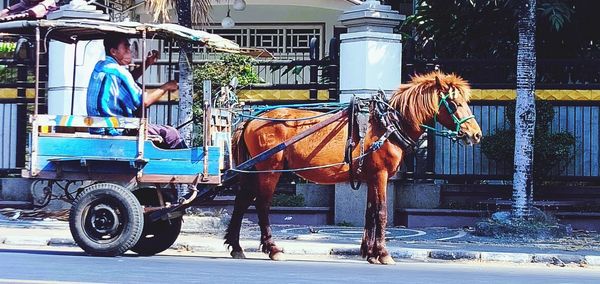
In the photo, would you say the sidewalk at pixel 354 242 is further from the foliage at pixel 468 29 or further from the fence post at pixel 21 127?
the foliage at pixel 468 29

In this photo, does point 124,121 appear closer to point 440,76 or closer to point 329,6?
point 440,76

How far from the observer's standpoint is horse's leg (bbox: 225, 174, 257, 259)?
1261 centimetres

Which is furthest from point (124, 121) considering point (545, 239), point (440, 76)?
point (545, 239)

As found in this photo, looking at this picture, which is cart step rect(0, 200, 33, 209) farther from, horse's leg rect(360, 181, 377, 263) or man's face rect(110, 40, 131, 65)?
horse's leg rect(360, 181, 377, 263)

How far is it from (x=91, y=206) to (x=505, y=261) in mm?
5486

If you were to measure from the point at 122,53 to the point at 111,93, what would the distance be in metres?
0.55

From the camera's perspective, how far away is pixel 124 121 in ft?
38.2

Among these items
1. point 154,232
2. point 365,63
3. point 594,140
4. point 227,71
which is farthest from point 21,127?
point 594,140

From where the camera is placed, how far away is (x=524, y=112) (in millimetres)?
16047

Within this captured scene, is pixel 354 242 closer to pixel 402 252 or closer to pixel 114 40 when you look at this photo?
pixel 402 252

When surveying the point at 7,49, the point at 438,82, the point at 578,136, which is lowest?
the point at 578,136

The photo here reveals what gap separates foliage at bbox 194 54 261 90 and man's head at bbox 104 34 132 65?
515 centimetres

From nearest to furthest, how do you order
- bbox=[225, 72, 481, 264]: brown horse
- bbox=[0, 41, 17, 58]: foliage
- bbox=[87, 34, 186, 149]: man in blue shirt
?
bbox=[87, 34, 186, 149]: man in blue shirt
bbox=[225, 72, 481, 264]: brown horse
bbox=[0, 41, 17, 58]: foliage

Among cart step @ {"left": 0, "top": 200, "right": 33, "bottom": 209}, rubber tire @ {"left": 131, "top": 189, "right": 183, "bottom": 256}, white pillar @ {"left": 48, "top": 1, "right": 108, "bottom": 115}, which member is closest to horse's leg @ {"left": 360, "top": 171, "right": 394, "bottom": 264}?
rubber tire @ {"left": 131, "top": 189, "right": 183, "bottom": 256}
